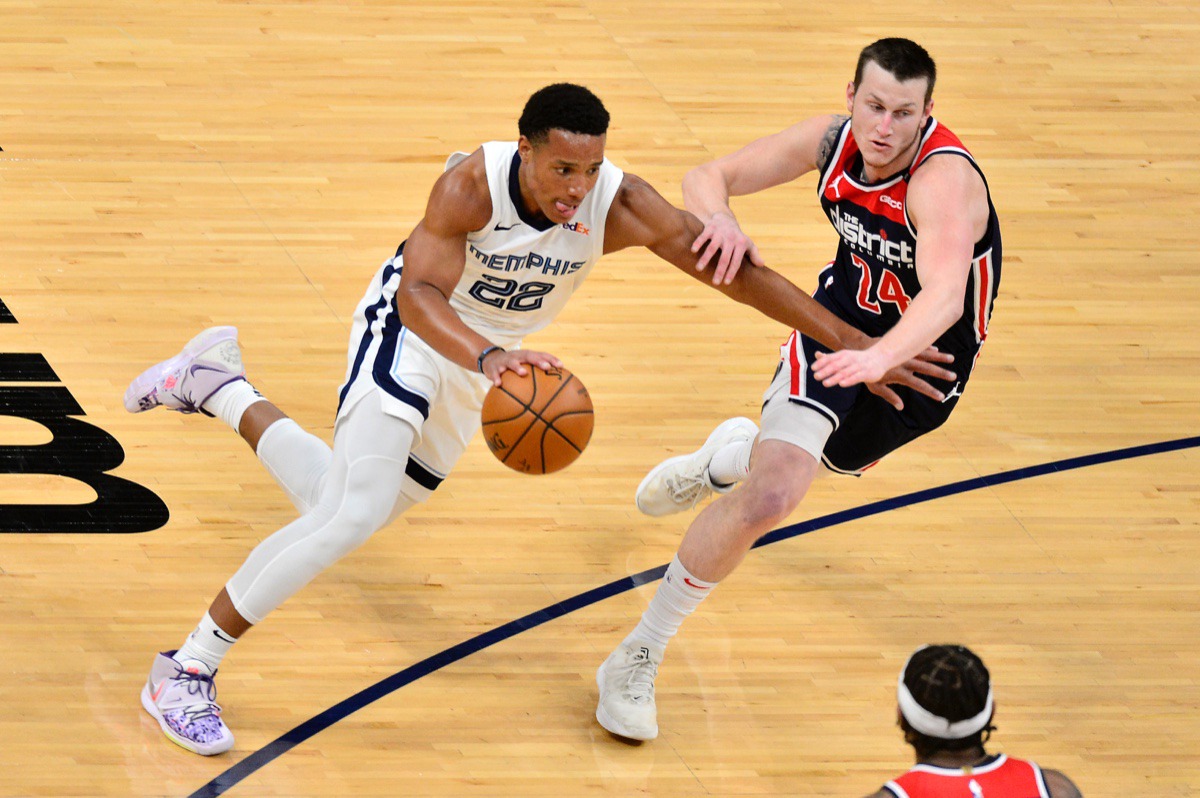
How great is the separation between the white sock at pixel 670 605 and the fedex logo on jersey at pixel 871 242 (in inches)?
48.7

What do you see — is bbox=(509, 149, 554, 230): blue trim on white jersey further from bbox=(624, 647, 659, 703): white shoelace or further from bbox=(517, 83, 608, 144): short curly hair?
bbox=(624, 647, 659, 703): white shoelace

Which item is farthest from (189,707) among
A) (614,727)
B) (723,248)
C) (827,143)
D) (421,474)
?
(827,143)

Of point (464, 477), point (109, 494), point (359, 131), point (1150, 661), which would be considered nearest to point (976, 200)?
point (1150, 661)

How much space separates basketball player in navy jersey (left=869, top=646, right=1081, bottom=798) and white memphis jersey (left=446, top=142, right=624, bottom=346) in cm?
206

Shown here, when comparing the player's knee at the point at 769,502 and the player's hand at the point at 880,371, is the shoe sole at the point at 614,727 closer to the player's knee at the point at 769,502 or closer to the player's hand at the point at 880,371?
the player's knee at the point at 769,502

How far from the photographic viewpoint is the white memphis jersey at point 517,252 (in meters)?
4.80

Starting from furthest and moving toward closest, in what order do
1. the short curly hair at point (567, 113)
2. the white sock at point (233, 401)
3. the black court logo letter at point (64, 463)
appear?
the black court logo letter at point (64, 463), the white sock at point (233, 401), the short curly hair at point (567, 113)

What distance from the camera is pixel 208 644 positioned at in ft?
16.1

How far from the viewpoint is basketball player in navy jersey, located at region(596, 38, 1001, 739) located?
4.91 metres

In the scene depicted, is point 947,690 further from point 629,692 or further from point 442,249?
point 442,249

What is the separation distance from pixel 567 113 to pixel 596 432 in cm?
239

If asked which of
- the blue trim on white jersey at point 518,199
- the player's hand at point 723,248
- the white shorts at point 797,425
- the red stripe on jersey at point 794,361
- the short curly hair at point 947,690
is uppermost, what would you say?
the blue trim on white jersey at point 518,199

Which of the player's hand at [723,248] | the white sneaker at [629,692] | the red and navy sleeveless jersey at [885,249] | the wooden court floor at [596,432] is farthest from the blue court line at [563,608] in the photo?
the player's hand at [723,248]

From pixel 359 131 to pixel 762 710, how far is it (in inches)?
181
